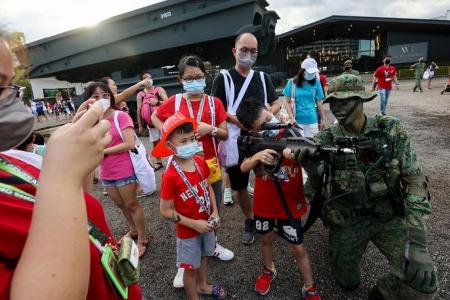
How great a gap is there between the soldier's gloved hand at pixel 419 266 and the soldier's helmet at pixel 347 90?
100cm

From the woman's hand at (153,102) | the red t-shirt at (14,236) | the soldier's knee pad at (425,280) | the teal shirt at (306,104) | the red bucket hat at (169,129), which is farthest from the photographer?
the woman's hand at (153,102)

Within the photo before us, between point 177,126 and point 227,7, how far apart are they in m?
9.50

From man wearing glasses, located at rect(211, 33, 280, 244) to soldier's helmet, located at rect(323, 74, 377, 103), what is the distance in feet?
3.54

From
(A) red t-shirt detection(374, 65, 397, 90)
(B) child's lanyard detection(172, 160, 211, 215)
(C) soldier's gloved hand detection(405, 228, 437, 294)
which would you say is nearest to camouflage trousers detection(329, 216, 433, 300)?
(C) soldier's gloved hand detection(405, 228, 437, 294)

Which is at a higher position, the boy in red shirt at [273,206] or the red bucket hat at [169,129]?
the red bucket hat at [169,129]

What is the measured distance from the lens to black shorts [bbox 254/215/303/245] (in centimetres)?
216

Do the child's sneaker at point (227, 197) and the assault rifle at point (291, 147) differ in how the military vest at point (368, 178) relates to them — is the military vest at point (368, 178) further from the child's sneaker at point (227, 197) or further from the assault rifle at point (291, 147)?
the child's sneaker at point (227, 197)

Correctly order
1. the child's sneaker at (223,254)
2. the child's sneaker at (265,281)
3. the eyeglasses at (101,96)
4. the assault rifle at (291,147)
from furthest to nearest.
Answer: the child's sneaker at (223,254) < the eyeglasses at (101,96) < the child's sneaker at (265,281) < the assault rifle at (291,147)

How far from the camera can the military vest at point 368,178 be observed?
6.70ft

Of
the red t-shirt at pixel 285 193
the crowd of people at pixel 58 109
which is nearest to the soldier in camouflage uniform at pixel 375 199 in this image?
the red t-shirt at pixel 285 193

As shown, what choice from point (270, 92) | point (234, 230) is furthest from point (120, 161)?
point (270, 92)

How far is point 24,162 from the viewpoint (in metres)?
0.88

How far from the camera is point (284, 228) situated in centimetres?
222

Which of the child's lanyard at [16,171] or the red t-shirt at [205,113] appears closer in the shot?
the child's lanyard at [16,171]
